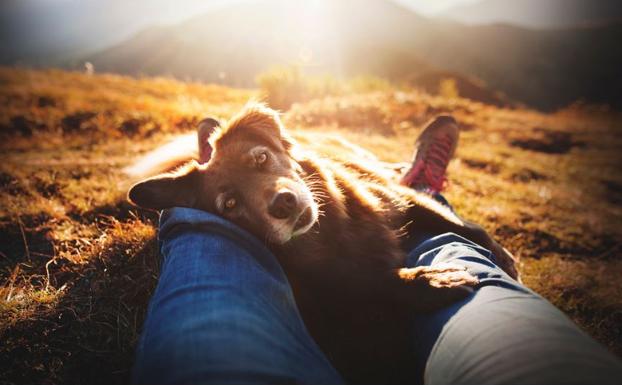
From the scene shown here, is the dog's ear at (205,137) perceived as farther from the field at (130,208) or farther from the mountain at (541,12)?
the mountain at (541,12)

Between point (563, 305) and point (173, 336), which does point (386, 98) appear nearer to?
point (563, 305)

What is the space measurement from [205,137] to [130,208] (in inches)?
44.2

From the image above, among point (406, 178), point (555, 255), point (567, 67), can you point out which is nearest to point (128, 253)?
point (406, 178)

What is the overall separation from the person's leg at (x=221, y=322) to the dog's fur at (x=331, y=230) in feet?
1.47

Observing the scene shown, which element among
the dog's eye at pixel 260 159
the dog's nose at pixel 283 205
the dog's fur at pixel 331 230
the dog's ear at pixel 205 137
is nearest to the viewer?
the dog's fur at pixel 331 230

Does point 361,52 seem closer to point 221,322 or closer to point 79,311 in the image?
point 79,311

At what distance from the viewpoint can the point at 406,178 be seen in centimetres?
395

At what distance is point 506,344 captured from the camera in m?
1.21

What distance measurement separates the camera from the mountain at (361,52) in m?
49.7

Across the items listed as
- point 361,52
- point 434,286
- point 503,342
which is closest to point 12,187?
point 434,286

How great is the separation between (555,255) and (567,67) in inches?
2868

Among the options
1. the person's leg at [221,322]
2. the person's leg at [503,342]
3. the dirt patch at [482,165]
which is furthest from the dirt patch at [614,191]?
the person's leg at [221,322]

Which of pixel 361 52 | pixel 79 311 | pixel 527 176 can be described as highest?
pixel 361 52

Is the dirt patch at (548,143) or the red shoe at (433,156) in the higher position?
the red shoe at (433,156)
